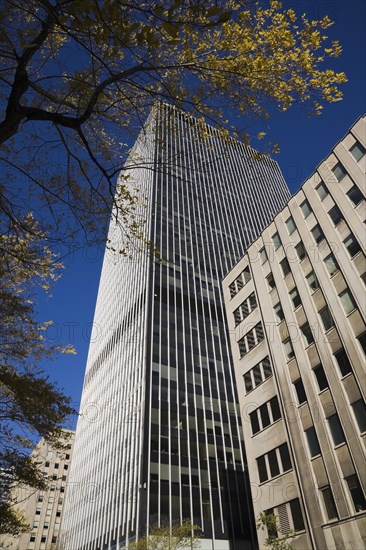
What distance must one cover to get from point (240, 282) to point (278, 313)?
24.1 feet

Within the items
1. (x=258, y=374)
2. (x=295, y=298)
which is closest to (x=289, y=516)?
(x=258, y=374)

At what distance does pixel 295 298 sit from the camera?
2817 cm

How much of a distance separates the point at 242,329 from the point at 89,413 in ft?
186

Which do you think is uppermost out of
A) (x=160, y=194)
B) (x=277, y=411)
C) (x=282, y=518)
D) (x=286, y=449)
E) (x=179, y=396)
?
(x=160, y=194)

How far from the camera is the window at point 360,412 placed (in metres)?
20.0

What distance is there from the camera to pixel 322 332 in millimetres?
24516

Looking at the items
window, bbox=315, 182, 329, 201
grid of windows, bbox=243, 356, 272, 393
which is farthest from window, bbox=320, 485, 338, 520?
window, bbox=315, 182, 329, 201

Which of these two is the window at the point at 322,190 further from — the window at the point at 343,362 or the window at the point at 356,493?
the window at the point at 356,493

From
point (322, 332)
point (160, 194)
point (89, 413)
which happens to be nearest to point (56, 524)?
point (89, 413)

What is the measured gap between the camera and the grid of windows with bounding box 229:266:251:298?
3547cm

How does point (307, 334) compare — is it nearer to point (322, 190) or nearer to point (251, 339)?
point (251, 339)

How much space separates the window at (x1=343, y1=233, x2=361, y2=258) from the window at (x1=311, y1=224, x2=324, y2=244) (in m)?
2.55

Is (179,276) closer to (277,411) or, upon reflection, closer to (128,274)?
(128,274)

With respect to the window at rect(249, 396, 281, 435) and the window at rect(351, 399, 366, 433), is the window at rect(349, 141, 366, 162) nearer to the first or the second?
the window at rect(351, 399, 366, 433)
